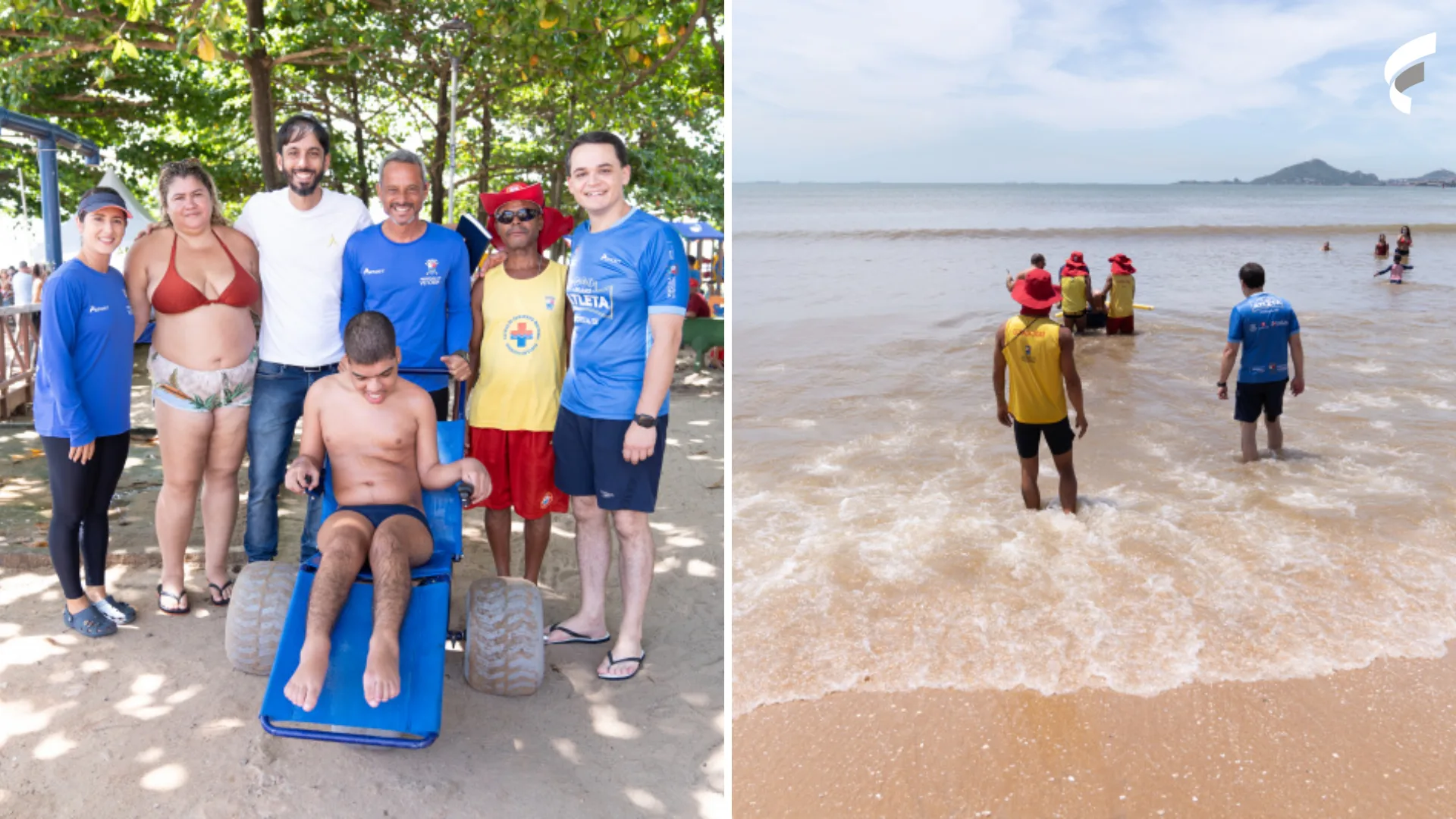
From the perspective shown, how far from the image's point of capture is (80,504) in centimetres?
396

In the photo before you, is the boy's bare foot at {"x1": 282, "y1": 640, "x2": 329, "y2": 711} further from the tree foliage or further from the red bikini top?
the tree foliage

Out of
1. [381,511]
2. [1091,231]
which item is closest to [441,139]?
[381,511]

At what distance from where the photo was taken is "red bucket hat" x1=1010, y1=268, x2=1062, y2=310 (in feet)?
16.9

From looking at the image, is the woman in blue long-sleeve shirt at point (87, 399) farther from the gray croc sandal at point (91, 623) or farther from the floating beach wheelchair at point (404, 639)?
the floating beach wheelchair at point (404, 639)

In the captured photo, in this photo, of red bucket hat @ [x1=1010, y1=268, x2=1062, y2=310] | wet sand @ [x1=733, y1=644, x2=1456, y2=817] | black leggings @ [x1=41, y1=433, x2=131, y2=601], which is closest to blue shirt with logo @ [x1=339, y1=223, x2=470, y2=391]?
black leggings @ [x1=41, y1=433, x2=131, y2=601]

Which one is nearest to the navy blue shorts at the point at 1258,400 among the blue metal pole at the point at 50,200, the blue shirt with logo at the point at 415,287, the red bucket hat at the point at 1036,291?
the red bucket hat at the point at 1036,291

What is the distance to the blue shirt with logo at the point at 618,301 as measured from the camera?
139 inches

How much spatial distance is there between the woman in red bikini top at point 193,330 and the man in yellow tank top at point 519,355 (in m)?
0.87

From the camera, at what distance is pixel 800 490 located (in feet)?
19.1

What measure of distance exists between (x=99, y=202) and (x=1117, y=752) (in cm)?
386

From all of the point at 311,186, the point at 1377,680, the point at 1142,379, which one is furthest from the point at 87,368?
the point at 1142,379

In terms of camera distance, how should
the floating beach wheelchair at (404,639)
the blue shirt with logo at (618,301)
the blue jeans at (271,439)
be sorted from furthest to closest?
the blue jeans at (271,439)
the blue shirt with logo at (618,301)
the floating beach wheelchair at (404,639)

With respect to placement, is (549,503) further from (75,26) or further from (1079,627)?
(75,26)

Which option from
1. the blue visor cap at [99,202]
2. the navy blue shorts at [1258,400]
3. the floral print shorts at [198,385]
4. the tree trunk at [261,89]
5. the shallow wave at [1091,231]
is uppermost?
the tree trunk at [261,89]
